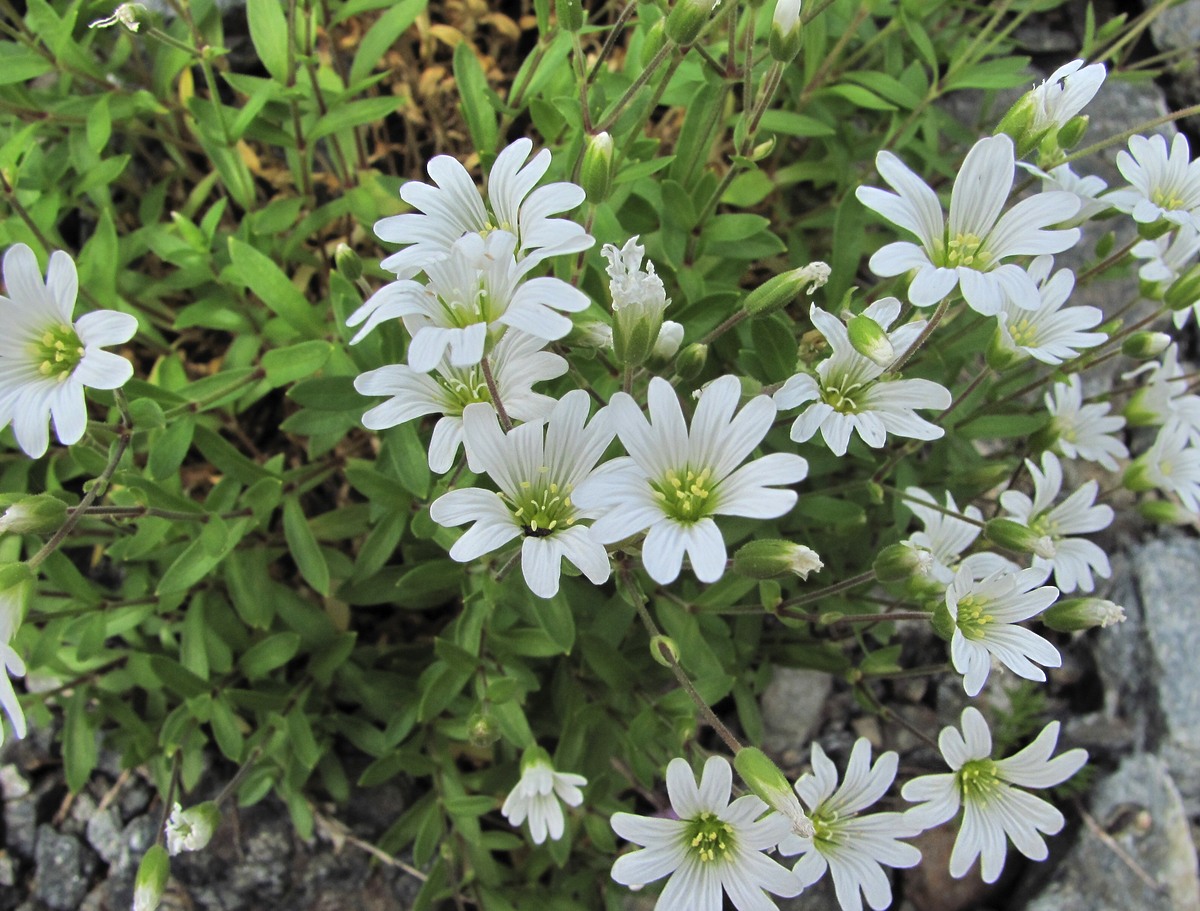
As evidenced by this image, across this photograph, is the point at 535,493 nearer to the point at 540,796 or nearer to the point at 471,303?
the point at 471,303

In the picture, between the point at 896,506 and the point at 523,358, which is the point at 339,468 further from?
the point at 896,506

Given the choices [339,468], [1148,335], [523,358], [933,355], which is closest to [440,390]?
[523,358]

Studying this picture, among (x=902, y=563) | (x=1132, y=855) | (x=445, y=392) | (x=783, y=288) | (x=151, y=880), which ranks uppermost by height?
(x=783, y=288)

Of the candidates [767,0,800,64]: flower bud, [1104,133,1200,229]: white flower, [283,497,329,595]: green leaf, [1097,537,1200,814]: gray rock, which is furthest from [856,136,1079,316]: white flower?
[1097,537,1200,814]: gray rock

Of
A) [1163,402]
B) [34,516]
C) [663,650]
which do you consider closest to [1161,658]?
[1163,402]

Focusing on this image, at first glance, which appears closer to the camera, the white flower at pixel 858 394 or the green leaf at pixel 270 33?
the white flower at pixel 858 394

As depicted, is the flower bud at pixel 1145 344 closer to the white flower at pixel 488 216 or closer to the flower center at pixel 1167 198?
the flower center at pixel 1167 198

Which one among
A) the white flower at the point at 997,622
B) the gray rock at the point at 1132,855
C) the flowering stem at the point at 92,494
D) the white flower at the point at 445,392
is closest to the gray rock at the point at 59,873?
the flowering stem at the point at 92,494
